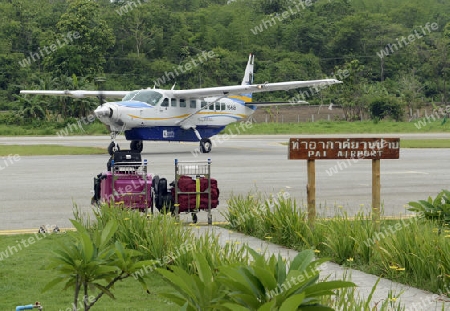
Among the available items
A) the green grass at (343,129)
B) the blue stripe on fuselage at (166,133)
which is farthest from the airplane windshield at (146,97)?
the green grass at (343,129)

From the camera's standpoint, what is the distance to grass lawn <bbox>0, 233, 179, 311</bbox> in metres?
7.19

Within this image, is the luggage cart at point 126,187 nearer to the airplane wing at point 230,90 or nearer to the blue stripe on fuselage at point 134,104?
the blue stripe on fuselage at point 134,104

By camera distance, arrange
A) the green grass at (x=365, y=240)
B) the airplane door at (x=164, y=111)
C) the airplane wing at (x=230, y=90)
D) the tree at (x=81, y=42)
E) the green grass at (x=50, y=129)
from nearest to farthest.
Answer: the green grass at (x=365, y=240) → the airplane door at (x=164, y=111) → the airplane wing at (x=230, y=90) → the green grass at (x=50, y=129) → the tree at (x=81, y=42)

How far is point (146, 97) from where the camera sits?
31.0 meters

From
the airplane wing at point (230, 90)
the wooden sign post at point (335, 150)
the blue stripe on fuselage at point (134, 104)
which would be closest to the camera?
the wooden sign post at point (335, 150)

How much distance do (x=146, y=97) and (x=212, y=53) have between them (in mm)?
45139

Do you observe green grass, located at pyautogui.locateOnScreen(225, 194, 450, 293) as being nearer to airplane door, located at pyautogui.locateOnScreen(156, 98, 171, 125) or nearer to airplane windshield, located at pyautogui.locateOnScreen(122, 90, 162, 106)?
airplane windshield, located at pyautogui.locateOnScreen(122, 90, 162, 106)

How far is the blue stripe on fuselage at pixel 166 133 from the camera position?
101 feet

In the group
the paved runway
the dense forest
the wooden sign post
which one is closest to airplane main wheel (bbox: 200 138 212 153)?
the paved runway

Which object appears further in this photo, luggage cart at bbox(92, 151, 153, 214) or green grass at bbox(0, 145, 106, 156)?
green grass at bbox(0, 145, 106, 156)

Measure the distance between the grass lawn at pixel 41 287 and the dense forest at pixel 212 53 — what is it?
48.2 m

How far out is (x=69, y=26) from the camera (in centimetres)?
6531

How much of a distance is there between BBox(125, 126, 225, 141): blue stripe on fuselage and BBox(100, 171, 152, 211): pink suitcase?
58.7 ft

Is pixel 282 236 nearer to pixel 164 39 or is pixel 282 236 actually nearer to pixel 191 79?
pixel 191 79
